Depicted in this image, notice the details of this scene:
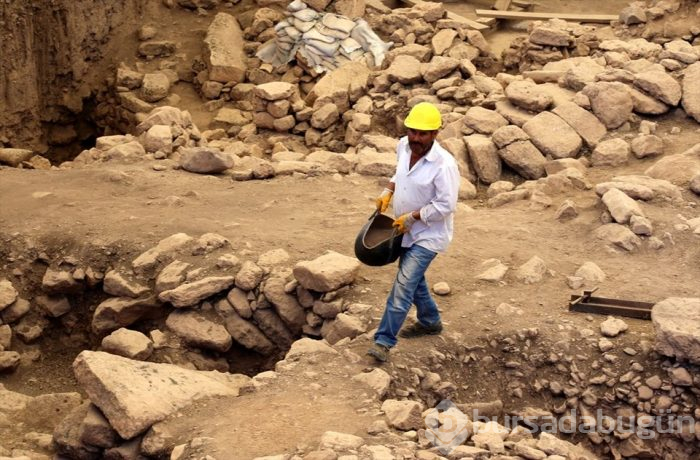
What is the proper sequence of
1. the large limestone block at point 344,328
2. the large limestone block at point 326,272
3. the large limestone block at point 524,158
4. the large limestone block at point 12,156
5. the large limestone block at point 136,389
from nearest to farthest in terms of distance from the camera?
1. the large limestone block at point 136,389
2. the large limestone block at point 344,328
3. the large limestone block at point 326,272
4. the large limestone block at point 524,158
5. the large limestone block at point 12,156

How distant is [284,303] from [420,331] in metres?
1.23

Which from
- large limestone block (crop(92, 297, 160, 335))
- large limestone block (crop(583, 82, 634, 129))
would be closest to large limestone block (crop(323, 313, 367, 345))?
large limestone block (crop(92, 297, 160, 335))

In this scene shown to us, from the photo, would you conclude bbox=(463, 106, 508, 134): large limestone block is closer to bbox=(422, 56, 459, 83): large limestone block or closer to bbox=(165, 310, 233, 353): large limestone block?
bbox=(422, 56, 459, 83): large limestone block

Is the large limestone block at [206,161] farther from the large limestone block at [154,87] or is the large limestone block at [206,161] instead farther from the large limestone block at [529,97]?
the large limestone block at [154,87]

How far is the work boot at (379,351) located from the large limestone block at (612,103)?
4797mm

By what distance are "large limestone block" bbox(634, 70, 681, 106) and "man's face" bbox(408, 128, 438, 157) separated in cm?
498

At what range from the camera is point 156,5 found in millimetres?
14281

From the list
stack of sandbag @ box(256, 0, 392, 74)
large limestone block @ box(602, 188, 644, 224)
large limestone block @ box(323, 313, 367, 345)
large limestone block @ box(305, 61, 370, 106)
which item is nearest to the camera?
→ large limestone block @ box(323, 313, 367, 345)

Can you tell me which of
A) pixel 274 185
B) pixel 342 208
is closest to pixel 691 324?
pixel 342 208

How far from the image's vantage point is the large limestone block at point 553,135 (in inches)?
397

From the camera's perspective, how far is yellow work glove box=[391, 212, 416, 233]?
630 cm

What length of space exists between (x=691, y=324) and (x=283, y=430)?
2746 millimetres

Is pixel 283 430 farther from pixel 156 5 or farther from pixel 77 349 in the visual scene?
pixel 156 5

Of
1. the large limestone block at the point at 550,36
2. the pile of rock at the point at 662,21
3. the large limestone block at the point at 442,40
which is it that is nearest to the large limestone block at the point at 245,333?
the large limestone block at the point at 442,40
